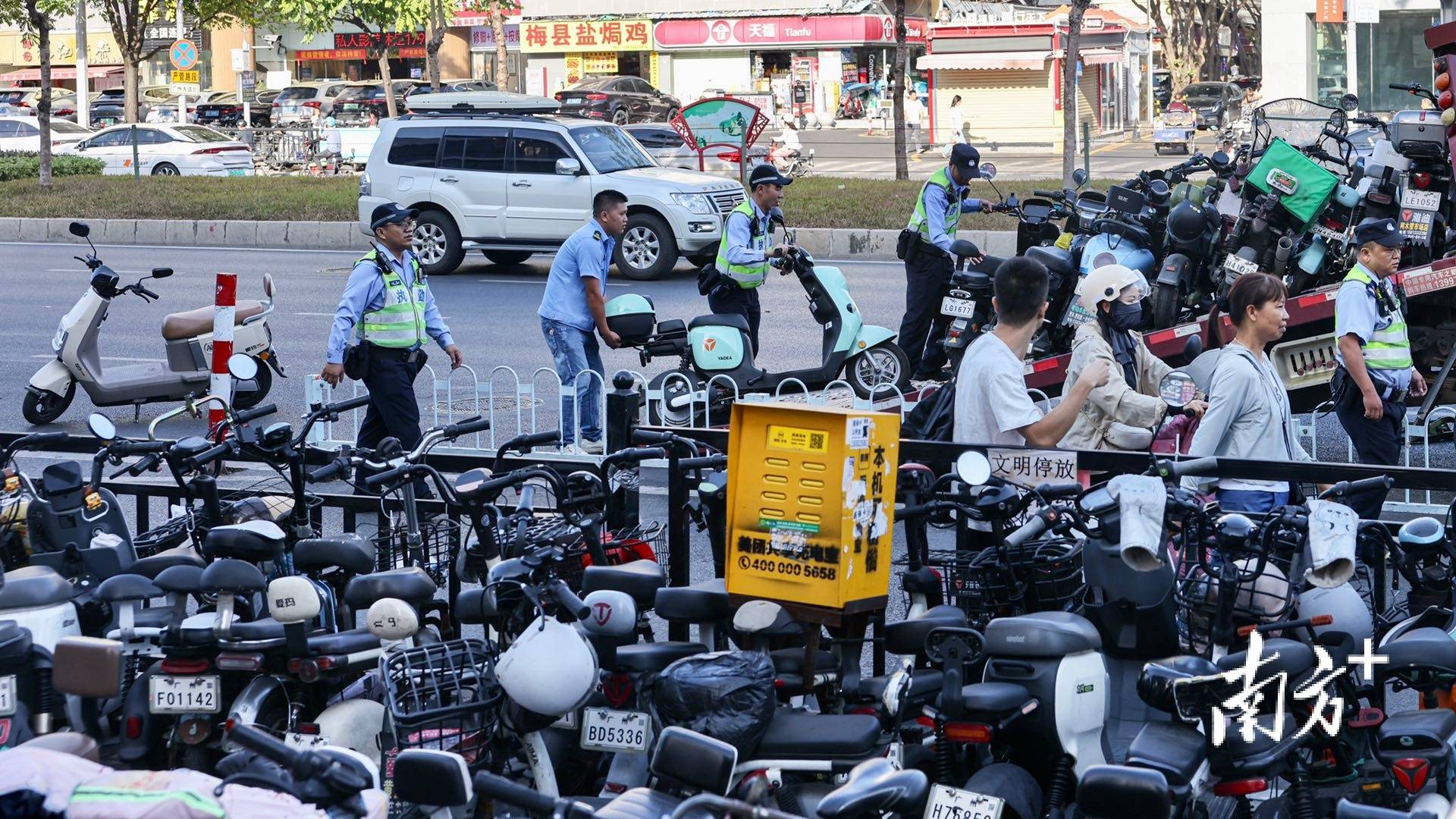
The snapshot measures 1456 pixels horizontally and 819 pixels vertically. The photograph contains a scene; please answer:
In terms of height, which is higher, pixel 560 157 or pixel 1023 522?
pixel 560 157

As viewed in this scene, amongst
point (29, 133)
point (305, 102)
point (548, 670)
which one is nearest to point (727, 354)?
point (548, 670)

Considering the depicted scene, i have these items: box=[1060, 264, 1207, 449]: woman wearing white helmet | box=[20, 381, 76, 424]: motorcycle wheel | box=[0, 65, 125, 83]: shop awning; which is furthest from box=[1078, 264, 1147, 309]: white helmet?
box=[0, 65, 125, 83]: shop awning

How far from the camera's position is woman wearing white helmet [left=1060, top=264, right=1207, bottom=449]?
7.10 meters

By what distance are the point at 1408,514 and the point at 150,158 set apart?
29.7m

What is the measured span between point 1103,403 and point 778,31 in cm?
5167

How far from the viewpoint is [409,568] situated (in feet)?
17.6

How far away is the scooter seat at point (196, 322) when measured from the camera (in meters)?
12.2

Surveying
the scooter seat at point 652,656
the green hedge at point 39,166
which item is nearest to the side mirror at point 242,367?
the scooter seat at point 652,656

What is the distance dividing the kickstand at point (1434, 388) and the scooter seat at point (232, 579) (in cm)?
716

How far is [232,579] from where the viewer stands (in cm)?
490

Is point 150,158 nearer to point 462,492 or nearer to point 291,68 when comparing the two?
point 462,492

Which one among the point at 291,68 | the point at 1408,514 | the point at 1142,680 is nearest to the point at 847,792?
the point at 1142,680

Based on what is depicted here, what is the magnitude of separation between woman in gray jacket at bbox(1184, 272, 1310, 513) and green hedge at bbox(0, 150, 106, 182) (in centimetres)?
2682

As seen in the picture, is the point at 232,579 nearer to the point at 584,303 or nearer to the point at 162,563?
the point at 162,563
